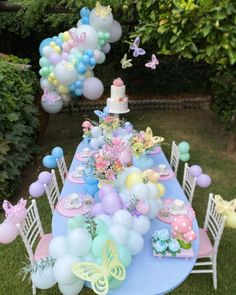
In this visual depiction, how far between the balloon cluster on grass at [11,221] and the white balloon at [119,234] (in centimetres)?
83

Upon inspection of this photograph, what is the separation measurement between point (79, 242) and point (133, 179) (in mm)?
967

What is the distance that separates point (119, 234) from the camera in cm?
243

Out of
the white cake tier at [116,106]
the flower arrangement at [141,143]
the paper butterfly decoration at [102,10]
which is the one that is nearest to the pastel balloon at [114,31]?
the paper butterfly decoration at [102,10]

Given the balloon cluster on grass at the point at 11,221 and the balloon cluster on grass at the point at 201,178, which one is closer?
the balloon cluster on grass at the point at 11,221

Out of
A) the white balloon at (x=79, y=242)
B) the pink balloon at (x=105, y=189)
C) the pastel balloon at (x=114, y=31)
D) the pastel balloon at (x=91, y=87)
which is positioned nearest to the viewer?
the white balloon at (x=79, y=242)

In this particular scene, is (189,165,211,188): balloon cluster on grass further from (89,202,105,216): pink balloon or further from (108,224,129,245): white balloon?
(108,224,129,245): white balloon

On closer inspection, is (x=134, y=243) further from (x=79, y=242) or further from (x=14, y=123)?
(x=14, y=123)

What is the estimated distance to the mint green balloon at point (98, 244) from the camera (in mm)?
2359

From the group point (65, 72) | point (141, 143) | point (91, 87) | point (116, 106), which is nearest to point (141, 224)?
point (141, 143)

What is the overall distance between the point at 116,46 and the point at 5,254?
20.2 feet

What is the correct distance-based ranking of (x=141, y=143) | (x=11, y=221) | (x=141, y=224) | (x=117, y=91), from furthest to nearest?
(x=117, y=91) < (x=141, y=143) < (x=11, y=221) < (x=141, y=224)

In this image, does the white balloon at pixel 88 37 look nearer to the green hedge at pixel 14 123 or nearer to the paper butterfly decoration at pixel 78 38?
the paper butterfly decoration at pixel 78 38

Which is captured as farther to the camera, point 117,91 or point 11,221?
point 117,91

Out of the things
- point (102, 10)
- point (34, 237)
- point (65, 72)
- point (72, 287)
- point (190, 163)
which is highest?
point (102, 10)
